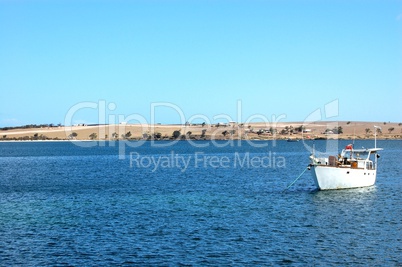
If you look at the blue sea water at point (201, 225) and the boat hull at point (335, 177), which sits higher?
the boat hull at point (335, 177)

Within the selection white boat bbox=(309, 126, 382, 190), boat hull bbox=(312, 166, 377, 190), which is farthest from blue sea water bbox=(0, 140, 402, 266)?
white boat bbox=(309, 126, 382, 190)

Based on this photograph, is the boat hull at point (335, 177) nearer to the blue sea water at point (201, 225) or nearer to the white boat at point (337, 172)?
the white boat at point (337, 172)

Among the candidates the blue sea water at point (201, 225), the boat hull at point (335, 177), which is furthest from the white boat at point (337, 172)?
the blue sea water at point (201, 225)

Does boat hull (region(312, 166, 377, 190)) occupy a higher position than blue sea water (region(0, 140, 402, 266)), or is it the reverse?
boat hull (region(312, 166, 377, 190))

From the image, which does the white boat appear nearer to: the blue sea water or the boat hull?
the boat hull

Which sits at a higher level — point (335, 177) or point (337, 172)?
point (337, 172)

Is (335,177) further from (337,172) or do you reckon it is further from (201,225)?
(201,225)

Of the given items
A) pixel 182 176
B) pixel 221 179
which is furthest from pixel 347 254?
pixel 182 176

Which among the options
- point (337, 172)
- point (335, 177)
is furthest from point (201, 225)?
point (337, 172)

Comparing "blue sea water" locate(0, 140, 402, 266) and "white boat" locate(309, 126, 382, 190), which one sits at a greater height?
"white boat" locate(309, 126, 382, 190)

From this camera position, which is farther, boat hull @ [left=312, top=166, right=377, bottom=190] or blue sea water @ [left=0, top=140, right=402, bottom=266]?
boat hull @ [left=312, top=166, right=377, bottom=190]

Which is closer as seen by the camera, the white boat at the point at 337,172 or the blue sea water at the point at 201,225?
the blue sea water at the point at 201,225

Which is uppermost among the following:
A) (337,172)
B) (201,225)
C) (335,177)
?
(337,172)

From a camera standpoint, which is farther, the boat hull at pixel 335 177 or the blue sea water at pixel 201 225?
the boat hull at pixel 335 177
